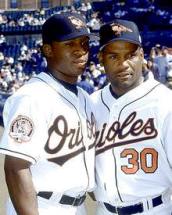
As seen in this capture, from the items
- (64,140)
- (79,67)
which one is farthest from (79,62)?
(64,140)

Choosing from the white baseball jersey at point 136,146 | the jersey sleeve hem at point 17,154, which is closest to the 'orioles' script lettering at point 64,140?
the jersey sleeve hem at point 17,154

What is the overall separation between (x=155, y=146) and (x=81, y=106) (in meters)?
A: 0.42

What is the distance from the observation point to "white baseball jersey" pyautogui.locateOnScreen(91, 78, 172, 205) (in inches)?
108

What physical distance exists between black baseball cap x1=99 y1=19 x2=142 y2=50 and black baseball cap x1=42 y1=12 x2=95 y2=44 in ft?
0.52

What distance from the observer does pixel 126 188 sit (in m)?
2.81

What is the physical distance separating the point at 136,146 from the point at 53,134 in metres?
0.46

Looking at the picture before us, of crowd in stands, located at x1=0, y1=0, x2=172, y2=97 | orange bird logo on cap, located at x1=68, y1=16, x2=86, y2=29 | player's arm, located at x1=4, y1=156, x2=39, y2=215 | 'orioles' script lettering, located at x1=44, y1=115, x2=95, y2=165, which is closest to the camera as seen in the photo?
player's arm, located at x1=4, y1=156, x2=39, y2=215

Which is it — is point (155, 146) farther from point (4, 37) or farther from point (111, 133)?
point (4, 37)

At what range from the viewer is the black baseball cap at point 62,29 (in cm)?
265

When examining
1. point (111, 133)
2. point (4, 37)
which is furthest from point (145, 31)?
point (111, 133)

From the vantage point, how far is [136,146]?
2.79 meters

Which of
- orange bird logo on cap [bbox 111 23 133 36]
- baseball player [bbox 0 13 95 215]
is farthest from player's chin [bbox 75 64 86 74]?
orange bird logo on cap [bbox 111 23 133 36]

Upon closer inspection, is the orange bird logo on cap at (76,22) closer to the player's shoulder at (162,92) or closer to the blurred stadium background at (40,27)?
the player's shoulder at (162,92)

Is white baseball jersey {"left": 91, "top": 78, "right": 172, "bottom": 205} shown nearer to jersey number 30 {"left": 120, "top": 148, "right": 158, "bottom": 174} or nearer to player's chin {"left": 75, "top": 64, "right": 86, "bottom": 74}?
jersey number 30 {"left": 120, "top": 148, "right": 158, "bottom": 174}
